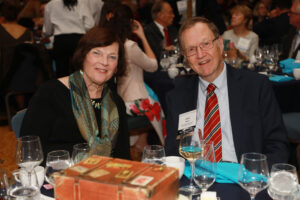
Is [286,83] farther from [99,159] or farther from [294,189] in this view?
[99,159]

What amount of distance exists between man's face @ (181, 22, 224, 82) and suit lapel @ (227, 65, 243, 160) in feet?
0.29

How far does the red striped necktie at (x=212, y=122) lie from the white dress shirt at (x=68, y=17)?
12.0ft

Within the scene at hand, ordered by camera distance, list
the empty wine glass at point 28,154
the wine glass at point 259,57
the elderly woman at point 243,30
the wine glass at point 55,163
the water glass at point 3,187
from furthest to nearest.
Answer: the elderly woman at point 243,30
the wine glass at point 259,57
the empty wine glass at point 28,154
the wine glass at point 55,163
the water glass at point 3,187

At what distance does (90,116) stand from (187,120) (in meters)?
0.61

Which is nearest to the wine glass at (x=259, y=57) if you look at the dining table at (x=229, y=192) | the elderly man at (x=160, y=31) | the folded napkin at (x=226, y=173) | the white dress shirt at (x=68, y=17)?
the elderly man at (x=160, y=31)

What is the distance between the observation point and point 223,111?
2281 millimetres

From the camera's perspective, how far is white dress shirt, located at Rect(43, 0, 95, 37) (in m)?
5.53

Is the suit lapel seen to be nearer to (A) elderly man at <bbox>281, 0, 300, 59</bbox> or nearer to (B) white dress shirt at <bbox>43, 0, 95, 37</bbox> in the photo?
(A) elderly man at <bbox>281, 0, 300, 59</bbox>

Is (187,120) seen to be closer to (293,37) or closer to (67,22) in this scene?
(293,37)

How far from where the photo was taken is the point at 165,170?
4.03 feet

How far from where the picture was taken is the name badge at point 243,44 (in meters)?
5.45

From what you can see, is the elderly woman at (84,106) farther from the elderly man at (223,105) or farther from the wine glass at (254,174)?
the wine glass at (254,174)

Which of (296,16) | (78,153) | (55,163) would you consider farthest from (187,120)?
(296,16)

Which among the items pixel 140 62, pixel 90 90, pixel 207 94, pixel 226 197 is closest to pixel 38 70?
pixel 140 62
